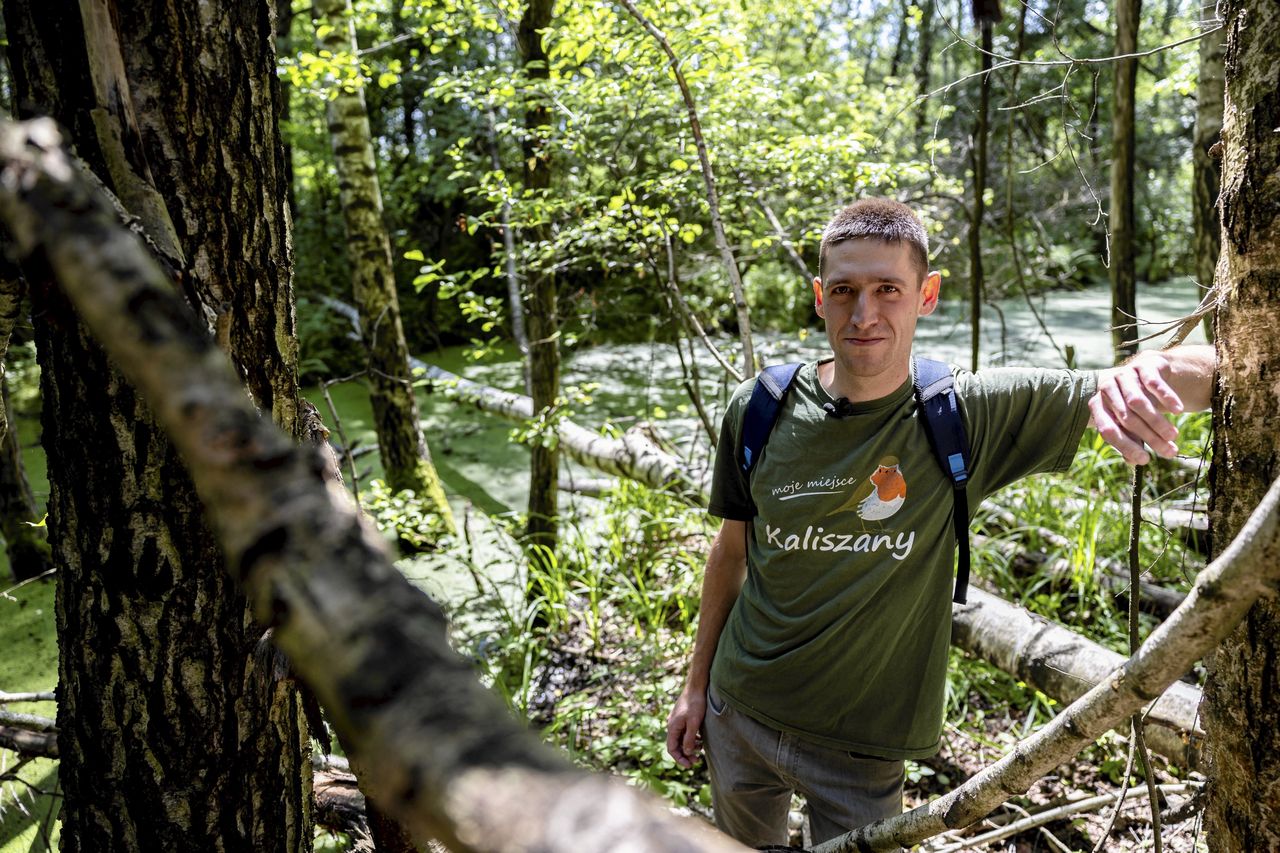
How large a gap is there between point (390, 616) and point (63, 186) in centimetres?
36

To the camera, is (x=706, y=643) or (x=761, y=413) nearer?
(x=761, y=413)

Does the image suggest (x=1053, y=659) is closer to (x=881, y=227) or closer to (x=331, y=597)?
(x=881, y=227)

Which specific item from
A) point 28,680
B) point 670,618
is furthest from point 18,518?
point 670,618

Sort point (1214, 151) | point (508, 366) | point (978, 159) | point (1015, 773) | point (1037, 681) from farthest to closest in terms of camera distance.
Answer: point (508, 366)
point (978, 159)
point (1037, 681)
point (1214, 151)
point (1015, 773)

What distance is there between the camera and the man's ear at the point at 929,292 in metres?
2.04

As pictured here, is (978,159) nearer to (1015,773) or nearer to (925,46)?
(1015,773)

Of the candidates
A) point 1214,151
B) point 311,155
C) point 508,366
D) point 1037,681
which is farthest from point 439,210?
point 1214,151

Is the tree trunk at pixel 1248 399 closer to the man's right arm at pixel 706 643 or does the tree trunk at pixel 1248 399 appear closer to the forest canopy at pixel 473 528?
the forest canopy at pixel 473 528

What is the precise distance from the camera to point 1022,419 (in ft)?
5.97

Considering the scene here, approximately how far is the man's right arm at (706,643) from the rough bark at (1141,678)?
109 cm

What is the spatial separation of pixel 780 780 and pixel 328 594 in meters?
1.83

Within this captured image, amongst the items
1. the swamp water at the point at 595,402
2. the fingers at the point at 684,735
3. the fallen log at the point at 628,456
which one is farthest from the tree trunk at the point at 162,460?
the fallen log at the point at 628,456

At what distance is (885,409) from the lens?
1.88 m

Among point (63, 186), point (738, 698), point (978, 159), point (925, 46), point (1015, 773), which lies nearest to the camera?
point (63, 186)
